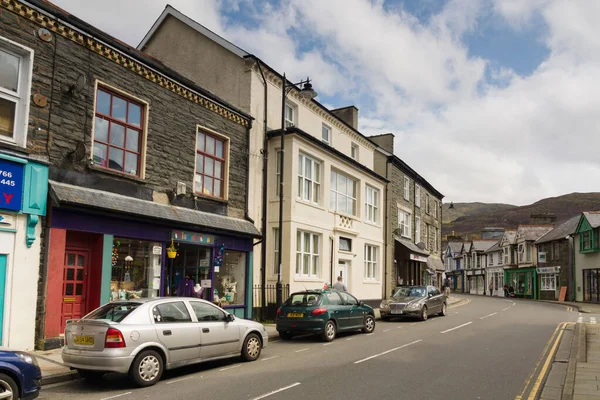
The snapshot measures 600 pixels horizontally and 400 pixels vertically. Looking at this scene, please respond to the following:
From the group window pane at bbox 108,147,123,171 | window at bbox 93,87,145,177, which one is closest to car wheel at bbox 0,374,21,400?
window at bbox 93,87,145,177

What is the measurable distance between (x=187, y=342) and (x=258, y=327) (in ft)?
7.28

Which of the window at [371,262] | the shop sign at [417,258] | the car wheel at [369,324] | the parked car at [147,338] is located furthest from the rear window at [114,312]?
the shop sign at [417,258]

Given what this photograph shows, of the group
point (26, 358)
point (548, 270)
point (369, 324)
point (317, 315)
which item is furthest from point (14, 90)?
point (548, 270)

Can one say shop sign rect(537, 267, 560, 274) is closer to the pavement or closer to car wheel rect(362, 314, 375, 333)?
car wheel rect(362, 314, 375, 333)

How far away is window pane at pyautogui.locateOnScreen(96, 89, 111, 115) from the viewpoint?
13141mm

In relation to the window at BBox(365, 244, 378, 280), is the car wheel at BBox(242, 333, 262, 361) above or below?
below

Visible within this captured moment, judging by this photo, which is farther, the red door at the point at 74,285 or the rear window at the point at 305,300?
the rear window at the point at 305,300

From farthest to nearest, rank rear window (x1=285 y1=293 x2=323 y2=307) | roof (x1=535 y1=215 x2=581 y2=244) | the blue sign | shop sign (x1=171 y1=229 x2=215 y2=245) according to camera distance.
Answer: roof (x1=535 y1=215 x2=581 y2=244) → shop sign (x1=171 y1=229 x2=215 y2=245) → rear window (x1=285 y1=293 x2=323 y2=307) → the blue sign

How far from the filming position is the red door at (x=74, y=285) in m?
12.1

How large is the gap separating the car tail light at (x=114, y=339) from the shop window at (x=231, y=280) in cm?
850

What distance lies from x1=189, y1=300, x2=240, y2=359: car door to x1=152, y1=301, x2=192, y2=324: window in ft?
0.83

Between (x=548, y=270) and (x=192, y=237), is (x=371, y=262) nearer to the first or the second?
(x=192, y=237)

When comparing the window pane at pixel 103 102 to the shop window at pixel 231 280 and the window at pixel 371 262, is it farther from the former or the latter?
the window at pixel 371 262

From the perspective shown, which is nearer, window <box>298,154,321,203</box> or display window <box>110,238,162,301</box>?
display window <box>110,238,162,301</box>
